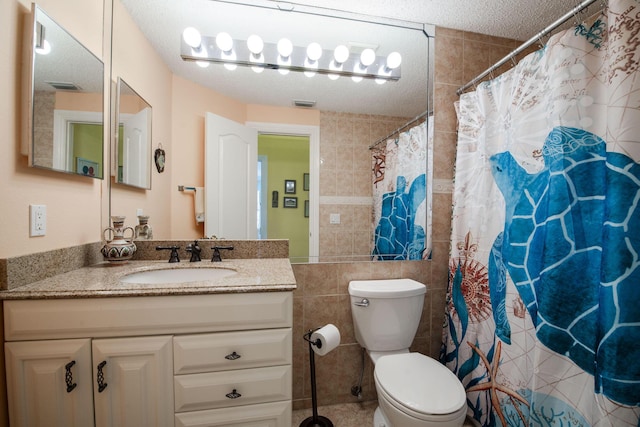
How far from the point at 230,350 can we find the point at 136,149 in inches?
47.0

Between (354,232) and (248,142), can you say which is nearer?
(248,142)

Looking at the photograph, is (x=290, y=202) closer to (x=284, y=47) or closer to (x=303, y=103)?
(x=303, y=103)

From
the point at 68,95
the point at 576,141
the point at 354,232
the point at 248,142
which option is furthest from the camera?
the point at 354,232

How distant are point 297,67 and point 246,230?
3.21ft

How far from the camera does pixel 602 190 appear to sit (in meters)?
0.90

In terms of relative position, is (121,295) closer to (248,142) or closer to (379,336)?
(248,142)

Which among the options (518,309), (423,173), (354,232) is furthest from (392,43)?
(518,309)

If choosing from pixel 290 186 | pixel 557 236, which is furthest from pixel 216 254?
pixel 557 236

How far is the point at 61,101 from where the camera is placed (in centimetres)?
103

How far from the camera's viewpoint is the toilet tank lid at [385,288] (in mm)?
1353

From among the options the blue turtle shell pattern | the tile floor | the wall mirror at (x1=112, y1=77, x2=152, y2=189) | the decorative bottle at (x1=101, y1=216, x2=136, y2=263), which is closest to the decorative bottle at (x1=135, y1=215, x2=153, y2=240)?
the decorative bottle at (x1=101, y1=216, x2=136, y2=263)

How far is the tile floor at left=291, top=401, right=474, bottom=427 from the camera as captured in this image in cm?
141

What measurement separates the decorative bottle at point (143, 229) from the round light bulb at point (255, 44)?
1.10 meters

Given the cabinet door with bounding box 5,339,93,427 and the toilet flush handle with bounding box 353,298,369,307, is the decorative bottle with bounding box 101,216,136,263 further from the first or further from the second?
the toilet flush handle with bounding box 353,298,369,307
